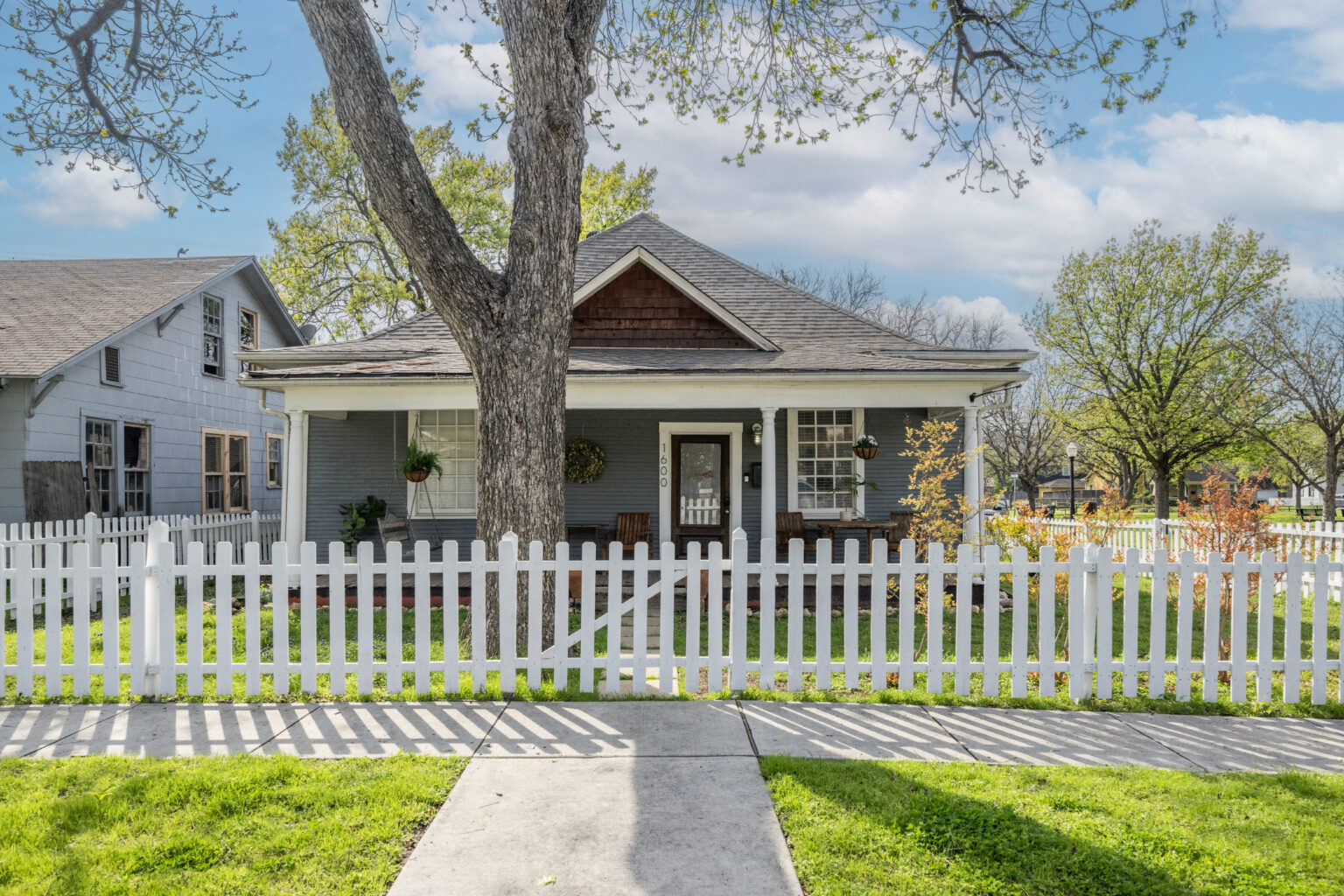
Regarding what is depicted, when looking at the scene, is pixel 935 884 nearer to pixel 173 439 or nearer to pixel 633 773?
pixel 633 773

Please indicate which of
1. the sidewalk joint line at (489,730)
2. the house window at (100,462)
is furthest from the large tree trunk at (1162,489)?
the house window at (100,462)

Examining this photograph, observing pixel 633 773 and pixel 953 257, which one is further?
pixel 953 257

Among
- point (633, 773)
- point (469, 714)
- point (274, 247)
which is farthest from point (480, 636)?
point (274, 247)

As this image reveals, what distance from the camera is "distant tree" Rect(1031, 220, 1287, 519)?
21.5 metres

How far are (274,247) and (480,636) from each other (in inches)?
963

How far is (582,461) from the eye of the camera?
12.4 meters

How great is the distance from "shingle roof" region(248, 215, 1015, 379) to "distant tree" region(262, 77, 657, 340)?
10674mm

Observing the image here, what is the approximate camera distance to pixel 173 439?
1570cm

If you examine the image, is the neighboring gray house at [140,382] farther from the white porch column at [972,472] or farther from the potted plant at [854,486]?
the white porch column at [972,472]

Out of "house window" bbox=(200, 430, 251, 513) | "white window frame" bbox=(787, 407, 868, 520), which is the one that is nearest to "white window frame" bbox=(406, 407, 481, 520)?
"white window frame" bbox=(787, 407, 868, 520)

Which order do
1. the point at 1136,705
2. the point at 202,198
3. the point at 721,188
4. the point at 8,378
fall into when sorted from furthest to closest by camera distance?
the point at 721,188 → the point at 8,378 → the point at 202,198 → the point at 1136,705

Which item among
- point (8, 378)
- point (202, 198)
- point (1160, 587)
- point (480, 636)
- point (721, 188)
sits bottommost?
point (480, 636)

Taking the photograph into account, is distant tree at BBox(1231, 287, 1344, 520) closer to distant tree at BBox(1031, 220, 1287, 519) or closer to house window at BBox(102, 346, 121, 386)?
distant tree at BBox(1031, 220, 1287, 519)

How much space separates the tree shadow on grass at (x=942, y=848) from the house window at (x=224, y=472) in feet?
54.3
